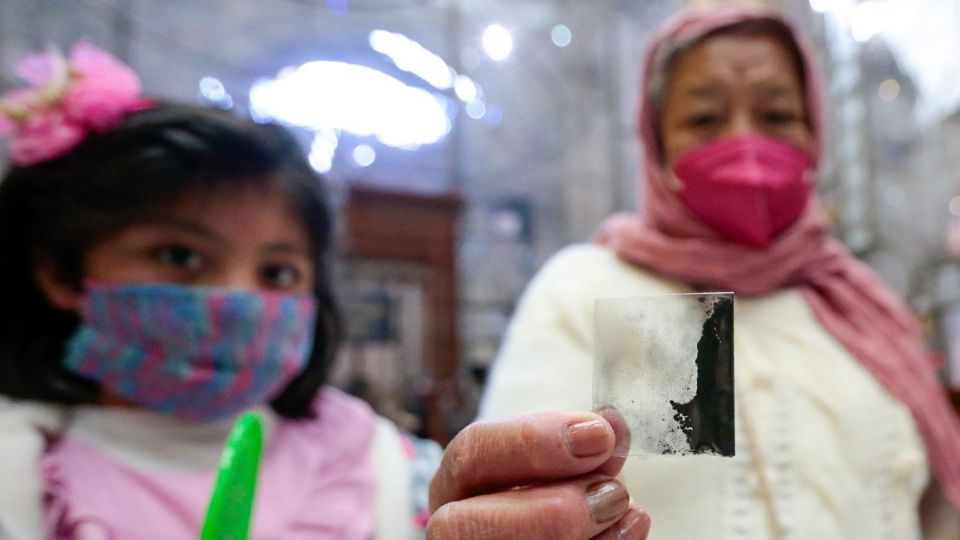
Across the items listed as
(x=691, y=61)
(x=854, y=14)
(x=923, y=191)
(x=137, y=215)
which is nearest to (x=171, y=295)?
(x=137, y=215)

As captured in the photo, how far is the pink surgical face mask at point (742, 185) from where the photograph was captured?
448 millimetres

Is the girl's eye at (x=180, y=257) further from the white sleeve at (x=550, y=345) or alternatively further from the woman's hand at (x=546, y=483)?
the woman's hand at (x=546, y=483)

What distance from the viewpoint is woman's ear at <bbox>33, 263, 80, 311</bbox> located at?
75 cm

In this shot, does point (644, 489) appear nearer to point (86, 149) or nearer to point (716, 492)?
point (716, 492)

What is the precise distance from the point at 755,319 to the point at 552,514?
0.23 meters

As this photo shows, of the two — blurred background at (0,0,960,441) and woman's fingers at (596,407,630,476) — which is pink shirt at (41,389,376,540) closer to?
woman's fingers at (596,407,630,476)

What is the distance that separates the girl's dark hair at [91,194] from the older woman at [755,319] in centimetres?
37

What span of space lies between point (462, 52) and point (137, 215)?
138 cm

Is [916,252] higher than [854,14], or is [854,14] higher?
[854,14]

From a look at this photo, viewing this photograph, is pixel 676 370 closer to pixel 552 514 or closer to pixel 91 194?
pixel 552 514

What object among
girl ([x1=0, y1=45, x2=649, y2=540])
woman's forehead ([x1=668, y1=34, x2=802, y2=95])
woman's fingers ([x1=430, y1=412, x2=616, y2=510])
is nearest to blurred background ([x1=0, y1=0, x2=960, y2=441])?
girl ([x1=0, y1=45, x2=649, y2=540])

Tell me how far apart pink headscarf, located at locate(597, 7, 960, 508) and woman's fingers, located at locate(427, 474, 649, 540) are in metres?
0.19

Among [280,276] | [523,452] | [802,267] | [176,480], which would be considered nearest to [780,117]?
[802,267]

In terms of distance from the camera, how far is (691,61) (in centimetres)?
52
